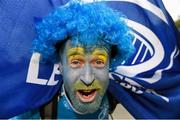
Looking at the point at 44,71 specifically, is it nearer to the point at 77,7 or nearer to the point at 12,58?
the point at 12,58

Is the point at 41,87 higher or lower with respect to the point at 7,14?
lower

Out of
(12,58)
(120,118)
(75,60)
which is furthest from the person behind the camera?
(120,118)

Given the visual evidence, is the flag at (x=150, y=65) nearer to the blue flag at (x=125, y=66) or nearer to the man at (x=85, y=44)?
the blue flag at (x=125, y=66)

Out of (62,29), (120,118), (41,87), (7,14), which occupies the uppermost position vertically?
(7,14)

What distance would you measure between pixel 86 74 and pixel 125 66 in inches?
26.6

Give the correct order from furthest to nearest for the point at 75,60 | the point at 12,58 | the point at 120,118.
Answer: the point at 120,118, the point at 12,58, the point at 75,60

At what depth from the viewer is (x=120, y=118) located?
2293mm

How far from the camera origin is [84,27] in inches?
65.9

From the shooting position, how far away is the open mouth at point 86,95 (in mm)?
1688

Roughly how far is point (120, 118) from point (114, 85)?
0.16m

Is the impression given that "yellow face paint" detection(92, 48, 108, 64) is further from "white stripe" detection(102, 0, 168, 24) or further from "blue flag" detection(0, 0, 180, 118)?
"white stripe" detection(102, 0, 168, 24)

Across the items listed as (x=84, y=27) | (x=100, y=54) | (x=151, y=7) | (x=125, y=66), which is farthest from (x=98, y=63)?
(x=151, y=7)

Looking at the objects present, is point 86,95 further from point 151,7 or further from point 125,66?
point 151,7

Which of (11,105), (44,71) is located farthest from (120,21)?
(11,105)
